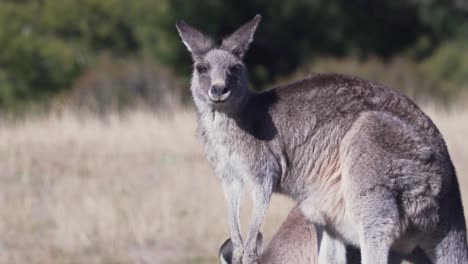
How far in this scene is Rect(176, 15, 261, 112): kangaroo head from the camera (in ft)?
19.8

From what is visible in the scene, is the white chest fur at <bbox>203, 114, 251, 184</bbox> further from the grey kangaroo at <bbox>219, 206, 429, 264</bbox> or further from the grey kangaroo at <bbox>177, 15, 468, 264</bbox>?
the grey kangaroo at <bbox>219, 206, 429, 264</bbox>

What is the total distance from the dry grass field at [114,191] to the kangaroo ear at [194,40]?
165 inches

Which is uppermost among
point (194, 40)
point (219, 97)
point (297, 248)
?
point (194, 40)

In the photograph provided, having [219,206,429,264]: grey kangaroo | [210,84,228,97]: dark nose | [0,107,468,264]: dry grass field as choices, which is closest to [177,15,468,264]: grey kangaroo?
[210,84,228,97]: dark nose

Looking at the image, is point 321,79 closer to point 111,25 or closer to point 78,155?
point 78,155

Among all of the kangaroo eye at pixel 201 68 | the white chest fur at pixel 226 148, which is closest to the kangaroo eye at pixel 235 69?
the kangaroo eye at pixel 201 68

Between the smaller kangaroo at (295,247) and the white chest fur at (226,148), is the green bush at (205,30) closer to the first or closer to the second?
the smaller kangaroo at (295,247)

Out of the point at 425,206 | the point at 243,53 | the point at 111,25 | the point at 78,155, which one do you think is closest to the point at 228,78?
the point at 243,53

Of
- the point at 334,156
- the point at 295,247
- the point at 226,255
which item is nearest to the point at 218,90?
the point at 334,156

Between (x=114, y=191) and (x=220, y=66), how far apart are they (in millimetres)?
6971

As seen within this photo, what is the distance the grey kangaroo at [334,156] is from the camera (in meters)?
6.02

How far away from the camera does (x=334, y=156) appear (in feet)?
20.5

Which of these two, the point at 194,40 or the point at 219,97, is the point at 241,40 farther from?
the point at 219,97

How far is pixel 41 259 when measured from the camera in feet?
33.3
